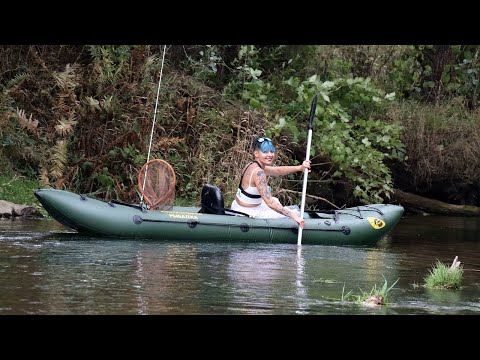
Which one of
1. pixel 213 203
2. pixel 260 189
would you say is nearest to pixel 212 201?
pixel 213 203

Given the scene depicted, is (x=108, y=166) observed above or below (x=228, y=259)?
above

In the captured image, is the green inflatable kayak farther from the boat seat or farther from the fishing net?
the fishing net

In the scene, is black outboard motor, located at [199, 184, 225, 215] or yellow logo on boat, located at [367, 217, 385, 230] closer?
black outboard motor, located at [199, 184, 225, 215]

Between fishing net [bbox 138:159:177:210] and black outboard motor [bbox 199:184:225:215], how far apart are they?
0.45 m

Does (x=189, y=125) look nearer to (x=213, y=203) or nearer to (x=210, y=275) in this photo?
(x=213, y=203)

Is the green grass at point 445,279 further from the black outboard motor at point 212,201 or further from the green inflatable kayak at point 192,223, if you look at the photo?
the black outboard motor at point 212,201

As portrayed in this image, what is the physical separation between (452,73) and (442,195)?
3039 mm

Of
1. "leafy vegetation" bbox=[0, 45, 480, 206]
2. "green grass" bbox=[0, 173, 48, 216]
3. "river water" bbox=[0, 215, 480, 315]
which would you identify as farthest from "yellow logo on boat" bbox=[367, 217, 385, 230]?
"green grass" bbox=[0, 173, 48, 216]

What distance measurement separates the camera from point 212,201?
454 inches

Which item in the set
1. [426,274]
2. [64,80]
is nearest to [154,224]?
[426,274]

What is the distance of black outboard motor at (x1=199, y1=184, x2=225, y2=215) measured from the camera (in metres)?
11.5
